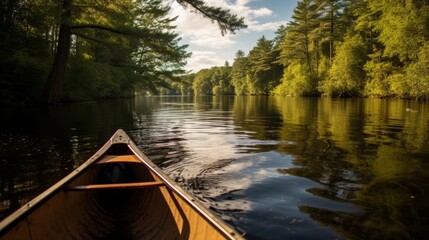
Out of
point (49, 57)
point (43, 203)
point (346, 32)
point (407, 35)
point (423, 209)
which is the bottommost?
point (423, 209)

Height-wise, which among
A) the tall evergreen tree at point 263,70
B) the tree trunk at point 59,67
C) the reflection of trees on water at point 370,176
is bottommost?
the reflection of trees on water at point 370,176

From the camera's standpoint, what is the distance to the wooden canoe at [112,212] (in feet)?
7.68

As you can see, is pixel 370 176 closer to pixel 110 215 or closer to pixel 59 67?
pixel 110 215

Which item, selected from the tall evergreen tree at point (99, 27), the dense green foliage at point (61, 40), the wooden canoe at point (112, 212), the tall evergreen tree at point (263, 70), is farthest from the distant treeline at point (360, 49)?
the wooden canoe at point (112, 212)

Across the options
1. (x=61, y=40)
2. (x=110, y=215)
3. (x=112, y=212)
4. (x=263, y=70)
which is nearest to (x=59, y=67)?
(x=61, y=40)

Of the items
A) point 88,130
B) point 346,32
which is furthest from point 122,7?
point 346,32

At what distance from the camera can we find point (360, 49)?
38.2 m

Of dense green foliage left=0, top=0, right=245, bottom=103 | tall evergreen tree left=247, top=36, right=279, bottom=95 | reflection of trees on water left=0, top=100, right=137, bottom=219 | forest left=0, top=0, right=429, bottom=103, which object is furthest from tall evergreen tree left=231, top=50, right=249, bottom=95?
→ reflection of trees on water left=0, top=100, right=137, bottom=219

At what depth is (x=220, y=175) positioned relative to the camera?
5586mm

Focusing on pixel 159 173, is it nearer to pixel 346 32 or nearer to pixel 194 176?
pixel 194 176

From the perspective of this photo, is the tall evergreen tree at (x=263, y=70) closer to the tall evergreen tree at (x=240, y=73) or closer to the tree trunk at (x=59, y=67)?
the tall evergreen tree at (x=240, y=73)

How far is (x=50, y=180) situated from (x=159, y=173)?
2.73 m

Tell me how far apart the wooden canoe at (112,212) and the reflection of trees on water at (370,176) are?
71.7 inches

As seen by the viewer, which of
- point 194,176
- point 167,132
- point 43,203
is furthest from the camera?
point 167,132
